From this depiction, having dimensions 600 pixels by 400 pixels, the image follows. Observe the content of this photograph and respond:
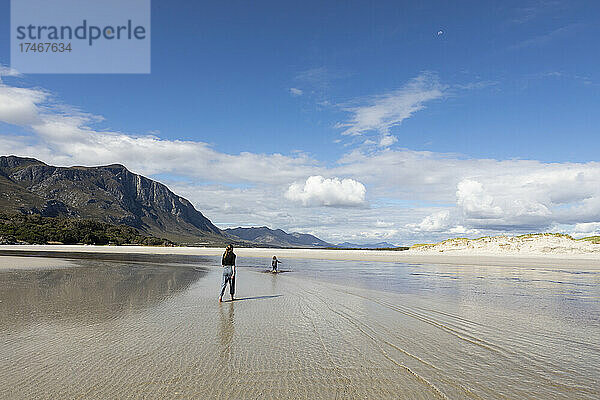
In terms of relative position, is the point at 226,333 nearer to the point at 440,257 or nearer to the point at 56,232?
the point at 440,257

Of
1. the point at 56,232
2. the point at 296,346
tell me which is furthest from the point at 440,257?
the point at 56,232

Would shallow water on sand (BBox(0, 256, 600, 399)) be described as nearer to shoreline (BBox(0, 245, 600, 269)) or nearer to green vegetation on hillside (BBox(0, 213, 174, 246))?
shoreline (BBox(0, 245, 600, 269))

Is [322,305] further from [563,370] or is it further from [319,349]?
[563,370]

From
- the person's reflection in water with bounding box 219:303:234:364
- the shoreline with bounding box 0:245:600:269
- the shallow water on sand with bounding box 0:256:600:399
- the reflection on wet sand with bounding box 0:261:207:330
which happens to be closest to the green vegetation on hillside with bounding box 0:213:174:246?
the shoreline with bounding box 0:245:600:269

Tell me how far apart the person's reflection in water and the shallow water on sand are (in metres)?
0.07

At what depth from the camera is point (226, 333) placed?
1210cm

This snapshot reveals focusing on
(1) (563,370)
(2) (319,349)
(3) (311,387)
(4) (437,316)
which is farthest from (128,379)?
(4) (437,316)

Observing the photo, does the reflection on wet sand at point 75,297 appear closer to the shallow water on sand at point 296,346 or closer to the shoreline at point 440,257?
the shallow water on sand at point 296,346

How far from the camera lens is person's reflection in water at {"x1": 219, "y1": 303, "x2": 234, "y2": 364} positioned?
9.77m

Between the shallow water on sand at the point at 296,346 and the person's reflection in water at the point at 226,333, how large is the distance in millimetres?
72

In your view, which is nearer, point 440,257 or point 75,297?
point 75,297

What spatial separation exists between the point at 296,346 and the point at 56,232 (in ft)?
433

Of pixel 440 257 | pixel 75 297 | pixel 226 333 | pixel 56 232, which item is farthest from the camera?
pixel 56 232

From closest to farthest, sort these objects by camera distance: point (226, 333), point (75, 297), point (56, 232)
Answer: point (226, 333)
point (75, 297)
point (56, 232)
